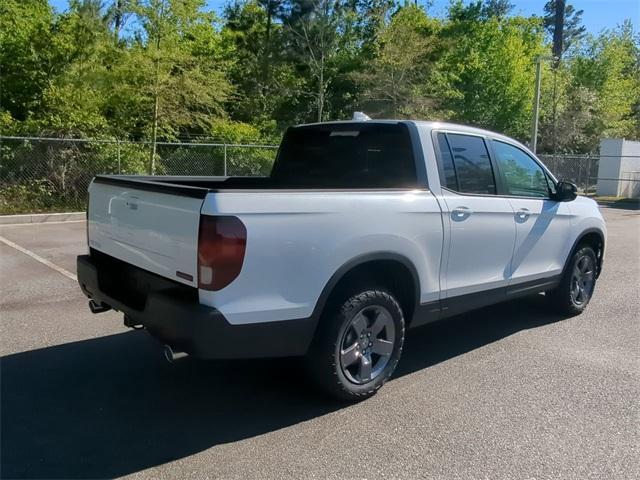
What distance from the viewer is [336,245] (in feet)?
11.3

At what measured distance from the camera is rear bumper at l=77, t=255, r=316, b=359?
3033 millimetres

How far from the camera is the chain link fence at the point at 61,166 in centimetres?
1290

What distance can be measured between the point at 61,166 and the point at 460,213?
39.0 feet

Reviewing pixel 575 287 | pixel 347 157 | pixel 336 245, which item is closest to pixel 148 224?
pixel 336 245

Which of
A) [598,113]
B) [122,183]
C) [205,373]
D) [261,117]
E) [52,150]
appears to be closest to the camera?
[122,183]

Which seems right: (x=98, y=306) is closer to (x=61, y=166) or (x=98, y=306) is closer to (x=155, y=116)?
(x=61, y=166)

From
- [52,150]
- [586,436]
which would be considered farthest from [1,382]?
[52,150]

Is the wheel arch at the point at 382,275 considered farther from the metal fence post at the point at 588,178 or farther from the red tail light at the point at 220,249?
the metal fence post at the point at 588,178

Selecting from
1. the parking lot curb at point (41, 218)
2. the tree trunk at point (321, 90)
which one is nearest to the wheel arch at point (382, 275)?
the parking lot curb at point (41, 218)

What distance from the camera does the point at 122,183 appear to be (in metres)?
3.84

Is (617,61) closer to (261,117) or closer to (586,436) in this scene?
(261,117)

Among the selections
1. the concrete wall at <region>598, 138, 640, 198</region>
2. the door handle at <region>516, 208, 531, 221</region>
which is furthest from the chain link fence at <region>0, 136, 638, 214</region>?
the concrete wall at <region>598, 138, 640, 198</region>

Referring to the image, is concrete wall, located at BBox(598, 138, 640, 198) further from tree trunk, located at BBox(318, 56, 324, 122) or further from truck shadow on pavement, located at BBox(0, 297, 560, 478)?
truck shadow on pavement, located at BBox(0, 297, 560, 478)

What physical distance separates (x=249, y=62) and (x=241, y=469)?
2740cm
